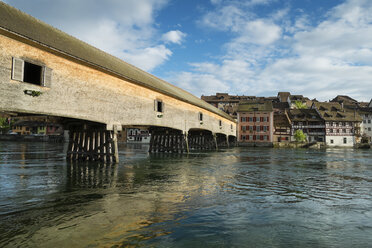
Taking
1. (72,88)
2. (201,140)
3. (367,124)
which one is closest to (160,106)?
(72,88)

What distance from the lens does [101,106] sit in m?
14.5

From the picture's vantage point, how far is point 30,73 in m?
13.7

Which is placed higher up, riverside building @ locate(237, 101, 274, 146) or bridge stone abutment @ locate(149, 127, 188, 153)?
riverside building @ locate(237, 101, 274, 146)

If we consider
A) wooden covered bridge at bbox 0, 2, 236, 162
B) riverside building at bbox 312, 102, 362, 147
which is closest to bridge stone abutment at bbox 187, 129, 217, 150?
wooden covered bridge at bbox 0, 2, 236, 162

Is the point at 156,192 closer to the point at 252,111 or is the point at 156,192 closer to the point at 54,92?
the point at 54,92

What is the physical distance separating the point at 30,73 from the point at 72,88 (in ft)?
9.81

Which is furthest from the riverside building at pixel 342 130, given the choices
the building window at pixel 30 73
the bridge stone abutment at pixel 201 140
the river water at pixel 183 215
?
the building window at pixel 30 73

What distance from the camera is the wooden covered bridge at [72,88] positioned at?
1045 centimetres

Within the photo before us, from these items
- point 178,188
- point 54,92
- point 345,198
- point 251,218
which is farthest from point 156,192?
point 54,92

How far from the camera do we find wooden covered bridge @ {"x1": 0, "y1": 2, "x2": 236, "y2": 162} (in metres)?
10.4

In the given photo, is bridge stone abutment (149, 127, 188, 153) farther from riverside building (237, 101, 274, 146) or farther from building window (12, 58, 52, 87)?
riverside building (237, 101, 274, 146)

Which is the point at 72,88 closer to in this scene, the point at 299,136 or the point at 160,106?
the point at 160,106

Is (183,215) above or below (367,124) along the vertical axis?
below

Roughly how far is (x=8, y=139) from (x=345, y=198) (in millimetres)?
74466
